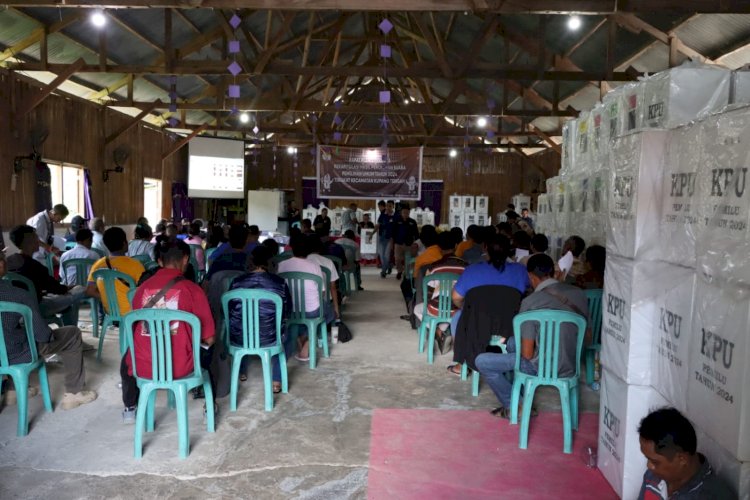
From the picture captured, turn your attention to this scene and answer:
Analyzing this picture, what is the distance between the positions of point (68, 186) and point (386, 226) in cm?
556

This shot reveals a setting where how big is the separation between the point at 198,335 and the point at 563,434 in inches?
79.4

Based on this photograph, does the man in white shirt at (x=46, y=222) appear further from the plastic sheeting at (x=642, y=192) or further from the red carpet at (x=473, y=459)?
the plastic sheeting at (x=642, y=192)

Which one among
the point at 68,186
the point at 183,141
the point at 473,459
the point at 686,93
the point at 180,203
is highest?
the point at 183,141

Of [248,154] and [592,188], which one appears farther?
[248,154]

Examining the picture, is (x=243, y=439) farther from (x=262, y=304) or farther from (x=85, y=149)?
(x=85, y=149)

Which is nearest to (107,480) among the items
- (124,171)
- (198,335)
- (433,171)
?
(198,335)

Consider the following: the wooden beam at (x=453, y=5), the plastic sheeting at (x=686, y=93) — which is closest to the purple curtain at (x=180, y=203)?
the wooden beam at (x=453, y=5)

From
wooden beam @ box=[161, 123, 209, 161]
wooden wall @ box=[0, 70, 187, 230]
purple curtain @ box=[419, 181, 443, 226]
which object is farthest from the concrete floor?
purple curtain @ box=[419, 181, 443, 226]

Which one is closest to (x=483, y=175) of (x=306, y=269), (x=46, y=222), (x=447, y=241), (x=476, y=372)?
(x=46, y=222)

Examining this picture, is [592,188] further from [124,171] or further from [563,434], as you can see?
[124,171]

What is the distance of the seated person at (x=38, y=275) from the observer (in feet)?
13.1

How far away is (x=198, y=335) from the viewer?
→ 2.96 metres

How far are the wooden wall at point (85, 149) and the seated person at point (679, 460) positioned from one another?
8.41m

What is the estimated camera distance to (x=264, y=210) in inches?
619
